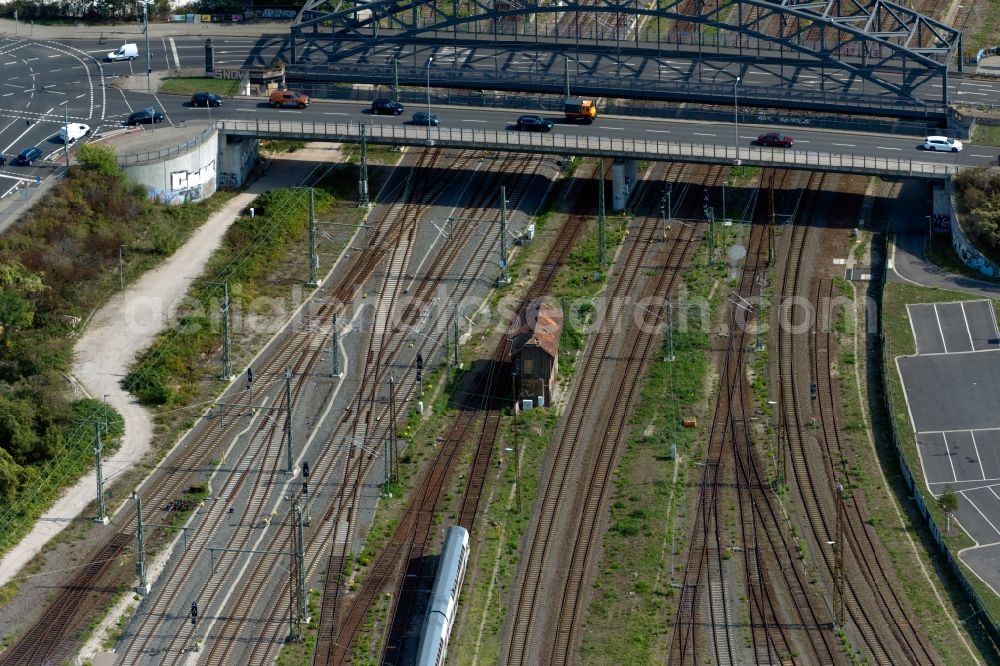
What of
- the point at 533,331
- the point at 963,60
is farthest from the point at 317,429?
the point at 963,60

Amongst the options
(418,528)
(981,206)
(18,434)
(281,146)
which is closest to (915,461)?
(981,206)

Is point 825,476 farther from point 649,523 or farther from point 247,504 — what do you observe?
point 247,504

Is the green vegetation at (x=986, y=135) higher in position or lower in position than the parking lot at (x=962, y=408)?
higher

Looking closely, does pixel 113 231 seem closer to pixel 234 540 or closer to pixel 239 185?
pixel 239 185

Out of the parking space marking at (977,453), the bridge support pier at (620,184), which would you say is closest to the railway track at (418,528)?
the bridge support pier at (620,184)

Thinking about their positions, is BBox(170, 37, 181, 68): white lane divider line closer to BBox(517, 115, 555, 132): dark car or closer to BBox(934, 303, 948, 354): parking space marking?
BBox(517, 115, 555, 132): dark car

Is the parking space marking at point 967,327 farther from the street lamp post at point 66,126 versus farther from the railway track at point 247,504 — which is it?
the street lamp post at point 66,126
